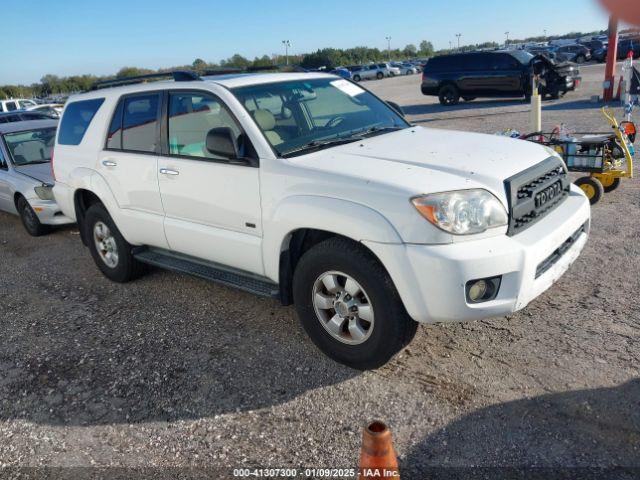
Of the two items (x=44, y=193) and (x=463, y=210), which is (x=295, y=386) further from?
(x=44, y=193)

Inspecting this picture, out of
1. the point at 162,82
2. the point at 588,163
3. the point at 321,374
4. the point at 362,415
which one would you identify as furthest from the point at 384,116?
the point at 588,163

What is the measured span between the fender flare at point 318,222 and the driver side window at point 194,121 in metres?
0.76

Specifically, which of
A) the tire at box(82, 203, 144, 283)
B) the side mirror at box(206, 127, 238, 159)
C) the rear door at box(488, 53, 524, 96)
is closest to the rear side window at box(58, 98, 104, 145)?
the tire at box(82, 203, 144, 283)

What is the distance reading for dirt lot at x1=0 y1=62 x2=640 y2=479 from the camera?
2.95 m

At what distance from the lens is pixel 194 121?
436cm

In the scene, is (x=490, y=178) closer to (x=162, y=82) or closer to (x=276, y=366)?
(x=276, y=366)

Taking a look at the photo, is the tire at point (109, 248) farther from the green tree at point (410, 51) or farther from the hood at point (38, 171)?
the green tree at point (410, 51)

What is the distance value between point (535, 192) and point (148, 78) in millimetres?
3574

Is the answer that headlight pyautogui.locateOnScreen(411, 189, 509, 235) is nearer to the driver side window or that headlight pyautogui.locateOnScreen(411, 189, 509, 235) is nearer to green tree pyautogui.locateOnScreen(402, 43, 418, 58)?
the driver side window

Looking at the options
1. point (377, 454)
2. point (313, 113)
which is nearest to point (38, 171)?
point (313, 113)

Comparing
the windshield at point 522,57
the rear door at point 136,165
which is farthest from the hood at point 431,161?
the windshield at point 522,57

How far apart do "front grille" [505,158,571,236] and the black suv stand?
1713cm

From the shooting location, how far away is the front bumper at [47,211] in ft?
24.1

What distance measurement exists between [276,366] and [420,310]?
1166 mm
